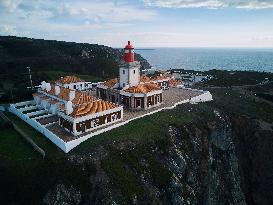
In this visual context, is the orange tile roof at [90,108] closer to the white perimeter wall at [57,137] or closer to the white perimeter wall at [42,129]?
the white perimeter wall at [57,137]

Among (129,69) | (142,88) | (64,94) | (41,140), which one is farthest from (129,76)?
(41,140)

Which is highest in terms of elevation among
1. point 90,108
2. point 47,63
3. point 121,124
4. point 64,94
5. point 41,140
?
point 64,94

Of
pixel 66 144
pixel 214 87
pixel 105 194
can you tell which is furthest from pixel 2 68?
pixel 105 194

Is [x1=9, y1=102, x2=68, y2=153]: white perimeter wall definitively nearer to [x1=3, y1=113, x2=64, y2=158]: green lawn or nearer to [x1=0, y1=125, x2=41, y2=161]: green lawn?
[x1=3, y1=113, x2=64, y2=158]: green lawn

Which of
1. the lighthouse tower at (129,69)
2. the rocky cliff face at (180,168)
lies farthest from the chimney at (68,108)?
the lighthouse tower at (129,69)

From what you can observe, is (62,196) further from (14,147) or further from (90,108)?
(90,108)
